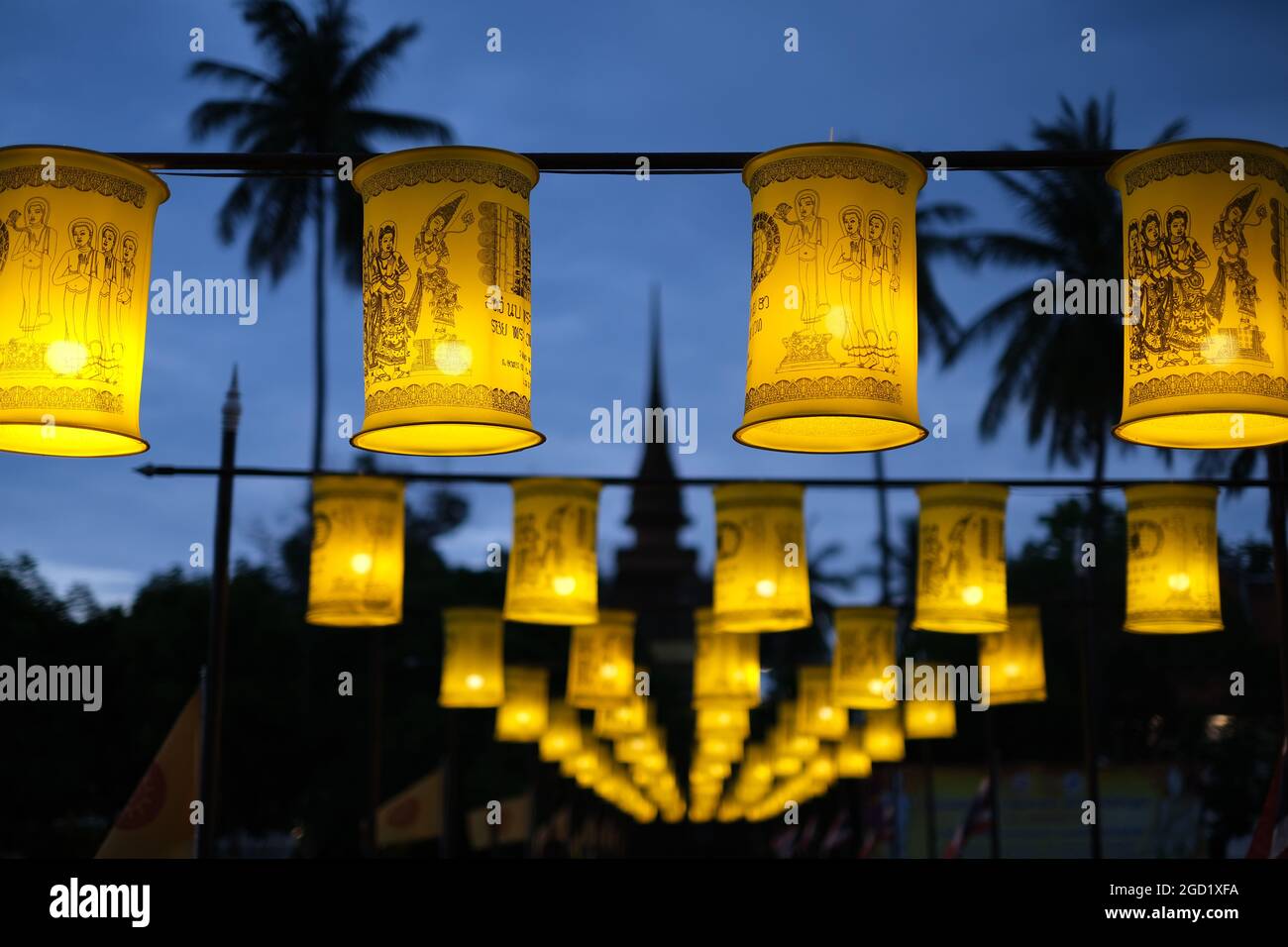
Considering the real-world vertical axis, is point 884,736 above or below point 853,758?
above

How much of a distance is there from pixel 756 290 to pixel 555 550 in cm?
786

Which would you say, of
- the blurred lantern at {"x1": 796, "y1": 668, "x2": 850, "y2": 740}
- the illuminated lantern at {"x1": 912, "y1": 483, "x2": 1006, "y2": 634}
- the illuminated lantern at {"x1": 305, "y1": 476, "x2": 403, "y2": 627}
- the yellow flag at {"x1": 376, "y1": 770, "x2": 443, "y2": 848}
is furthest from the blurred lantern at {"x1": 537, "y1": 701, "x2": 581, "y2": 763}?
the illuminated lantern at {"x1": 912, "y1": 483, "x2": 1006, "y2": 634}

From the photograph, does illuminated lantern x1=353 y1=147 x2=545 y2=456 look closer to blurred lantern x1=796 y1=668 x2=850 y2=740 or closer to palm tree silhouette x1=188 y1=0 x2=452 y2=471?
blurred lantern x1=796 y1=668 x2=850 y2=740

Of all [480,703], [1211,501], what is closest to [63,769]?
[480,703]

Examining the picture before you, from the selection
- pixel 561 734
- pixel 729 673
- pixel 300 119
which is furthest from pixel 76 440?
pixel 300 119

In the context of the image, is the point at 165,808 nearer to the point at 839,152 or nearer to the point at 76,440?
the point at 76,440

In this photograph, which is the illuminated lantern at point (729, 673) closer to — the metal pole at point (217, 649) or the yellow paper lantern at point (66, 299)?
the metal pole at point (217, 649)

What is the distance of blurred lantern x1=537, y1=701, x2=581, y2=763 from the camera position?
29.8 m

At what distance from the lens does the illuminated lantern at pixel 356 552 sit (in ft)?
42.6

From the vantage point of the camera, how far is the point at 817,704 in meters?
25.3

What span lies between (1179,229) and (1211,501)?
7937 mm

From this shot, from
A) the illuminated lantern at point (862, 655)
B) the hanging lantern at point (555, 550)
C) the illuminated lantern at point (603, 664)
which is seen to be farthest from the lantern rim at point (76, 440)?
the illuminated lantern at point (862, 655)

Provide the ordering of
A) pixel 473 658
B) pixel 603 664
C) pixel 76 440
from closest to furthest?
pixel 76 440
pixel 603 664
pixel 473 658
